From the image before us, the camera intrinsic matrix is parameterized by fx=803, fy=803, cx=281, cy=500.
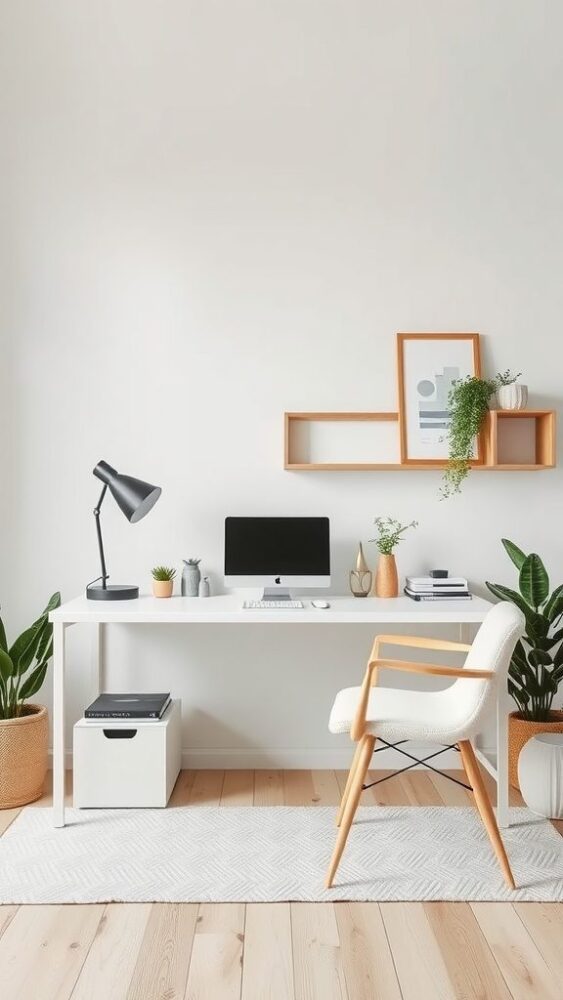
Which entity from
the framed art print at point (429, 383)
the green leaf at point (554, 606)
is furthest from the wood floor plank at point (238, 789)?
the framed art print at point (429, 383)

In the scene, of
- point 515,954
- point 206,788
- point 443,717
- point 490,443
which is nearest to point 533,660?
point 443,717

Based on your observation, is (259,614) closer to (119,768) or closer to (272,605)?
(272,605)

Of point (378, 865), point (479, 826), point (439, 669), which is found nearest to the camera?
point (439, 669)

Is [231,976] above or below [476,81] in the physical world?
below

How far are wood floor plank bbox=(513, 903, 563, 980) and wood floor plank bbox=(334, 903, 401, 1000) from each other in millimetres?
397

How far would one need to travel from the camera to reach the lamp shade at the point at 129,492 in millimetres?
3143

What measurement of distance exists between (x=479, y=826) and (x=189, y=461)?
1.84m

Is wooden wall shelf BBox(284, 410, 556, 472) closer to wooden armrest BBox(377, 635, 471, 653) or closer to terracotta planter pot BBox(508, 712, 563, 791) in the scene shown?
wooden armrest BBox(377, 635, 471, 653)

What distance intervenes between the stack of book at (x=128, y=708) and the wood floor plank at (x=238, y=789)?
42 centimetres

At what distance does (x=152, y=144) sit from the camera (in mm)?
3516

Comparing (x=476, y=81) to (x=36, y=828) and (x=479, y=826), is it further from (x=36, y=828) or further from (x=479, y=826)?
(x=36, y=828)

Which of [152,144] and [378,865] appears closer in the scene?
[378,865]

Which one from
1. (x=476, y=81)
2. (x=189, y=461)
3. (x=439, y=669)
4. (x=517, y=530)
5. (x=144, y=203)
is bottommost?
(x=439, y=669)

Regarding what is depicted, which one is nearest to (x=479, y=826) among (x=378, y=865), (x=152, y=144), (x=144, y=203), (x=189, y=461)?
(x=378, y=865)
